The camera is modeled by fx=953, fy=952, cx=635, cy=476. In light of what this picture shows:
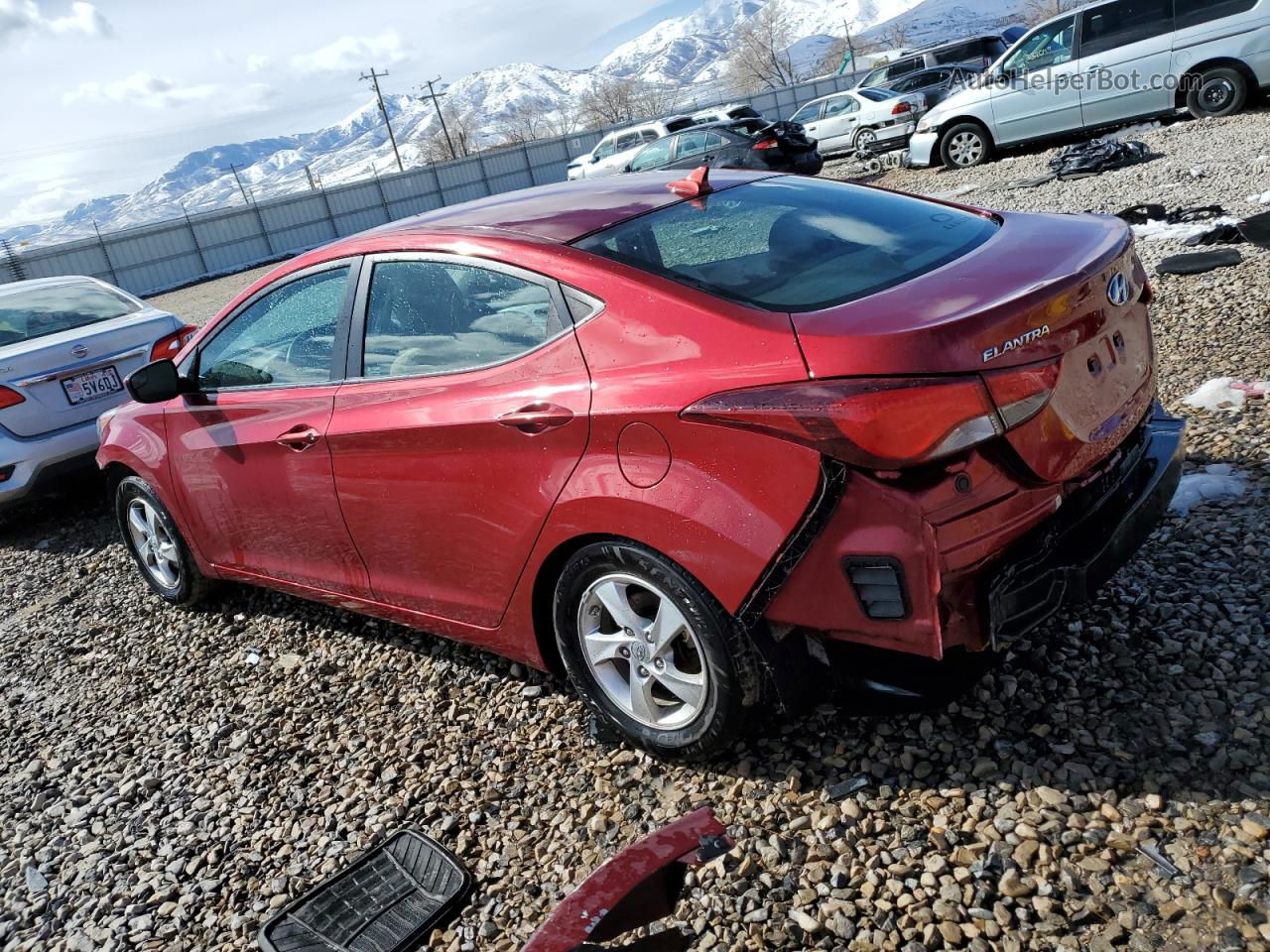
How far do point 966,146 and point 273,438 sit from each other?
12.8 meters

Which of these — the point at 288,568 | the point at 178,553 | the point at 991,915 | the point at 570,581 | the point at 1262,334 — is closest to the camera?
the point at 991,915

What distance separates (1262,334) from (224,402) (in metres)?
5.12

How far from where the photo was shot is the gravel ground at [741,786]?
2.17 m

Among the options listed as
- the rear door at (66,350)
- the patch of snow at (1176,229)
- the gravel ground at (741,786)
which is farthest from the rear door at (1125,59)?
the rear door at (66,350)

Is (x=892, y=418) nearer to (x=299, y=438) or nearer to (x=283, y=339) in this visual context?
(x=299, y=438)

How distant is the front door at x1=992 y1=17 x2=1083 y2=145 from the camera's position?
12.6m

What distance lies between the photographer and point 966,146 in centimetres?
1373

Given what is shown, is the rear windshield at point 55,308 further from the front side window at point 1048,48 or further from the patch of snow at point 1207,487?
the front side window at point 1048,48

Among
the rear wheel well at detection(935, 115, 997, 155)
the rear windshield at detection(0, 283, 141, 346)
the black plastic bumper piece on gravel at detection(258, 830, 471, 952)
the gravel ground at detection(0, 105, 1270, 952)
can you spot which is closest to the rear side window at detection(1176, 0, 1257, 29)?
the rear wheel well at detection(935, 115, 997, 155)

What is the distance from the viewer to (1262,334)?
502 centimetres

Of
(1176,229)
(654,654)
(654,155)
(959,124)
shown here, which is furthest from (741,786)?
(654,155)

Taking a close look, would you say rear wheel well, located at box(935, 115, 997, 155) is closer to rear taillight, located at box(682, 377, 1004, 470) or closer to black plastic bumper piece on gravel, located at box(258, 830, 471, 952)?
rear taillight, located at box(682, 377, 1004, 470)

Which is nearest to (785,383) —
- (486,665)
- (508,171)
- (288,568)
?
(486,665)

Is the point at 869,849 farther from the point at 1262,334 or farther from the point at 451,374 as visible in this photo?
the point at 1262,334
